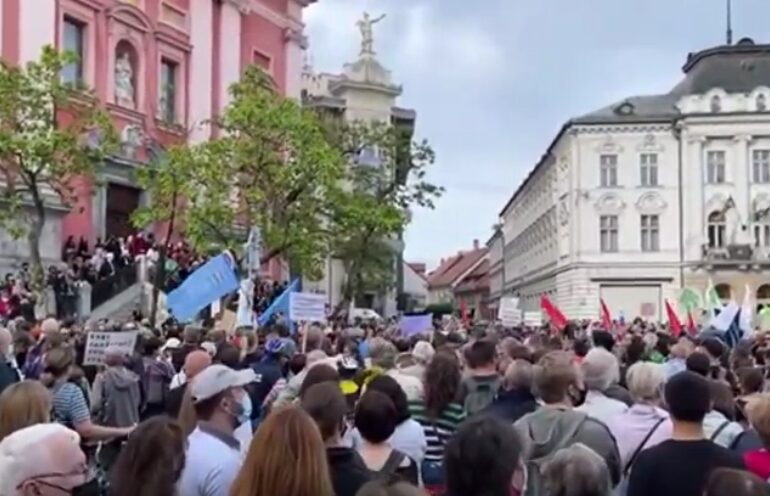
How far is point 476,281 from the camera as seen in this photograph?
15038cm

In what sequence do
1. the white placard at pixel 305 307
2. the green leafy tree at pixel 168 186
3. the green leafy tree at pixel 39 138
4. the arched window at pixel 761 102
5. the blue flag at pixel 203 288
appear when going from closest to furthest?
1. the blue flag at pixel 203 288
2. the white placard at pixel 305 307
3. the green leafy tree at pixel 39 138
4. the green leafy tree at pixel 168 186
5. the arched window at pixel 761 102

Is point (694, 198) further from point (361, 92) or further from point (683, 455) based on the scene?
point (683, 455)

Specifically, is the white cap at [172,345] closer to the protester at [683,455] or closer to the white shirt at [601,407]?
the white shirt at [601,407]

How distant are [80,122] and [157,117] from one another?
396 inches

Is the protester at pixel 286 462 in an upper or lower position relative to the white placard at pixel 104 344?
lower

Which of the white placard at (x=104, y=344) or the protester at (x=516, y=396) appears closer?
the protester at (x=516, y=396)

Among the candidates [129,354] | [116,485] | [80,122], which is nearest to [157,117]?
[80,122]

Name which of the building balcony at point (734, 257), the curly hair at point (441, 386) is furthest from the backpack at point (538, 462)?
the building balcony at point (734, 257)

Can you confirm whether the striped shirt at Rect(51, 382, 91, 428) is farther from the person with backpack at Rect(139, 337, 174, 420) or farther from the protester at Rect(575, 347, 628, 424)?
the protester at Rect(575, 347, 628, 424)

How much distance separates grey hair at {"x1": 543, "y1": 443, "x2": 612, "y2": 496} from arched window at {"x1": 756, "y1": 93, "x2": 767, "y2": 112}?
2651 inches

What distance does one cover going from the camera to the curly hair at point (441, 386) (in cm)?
810

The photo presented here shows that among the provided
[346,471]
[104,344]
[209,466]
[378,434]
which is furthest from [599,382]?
[104,344]

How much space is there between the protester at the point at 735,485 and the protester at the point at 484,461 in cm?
94

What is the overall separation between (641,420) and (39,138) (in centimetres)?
1963
